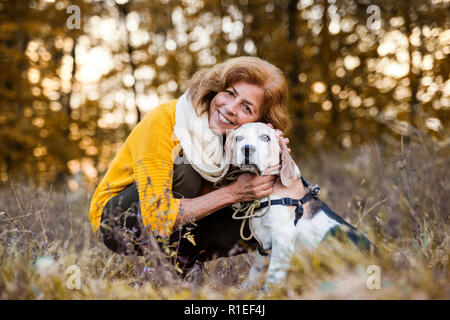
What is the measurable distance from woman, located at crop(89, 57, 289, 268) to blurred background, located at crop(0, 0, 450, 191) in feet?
21.9

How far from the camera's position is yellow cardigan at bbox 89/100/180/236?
8.23ft

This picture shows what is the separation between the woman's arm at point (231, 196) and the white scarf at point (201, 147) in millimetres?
125

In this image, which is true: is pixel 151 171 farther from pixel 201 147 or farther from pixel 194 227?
pixel 194 227

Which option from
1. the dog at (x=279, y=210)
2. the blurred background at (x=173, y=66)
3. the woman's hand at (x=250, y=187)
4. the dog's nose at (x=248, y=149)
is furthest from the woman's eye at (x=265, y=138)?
the blurred background at (x=173, y=66)

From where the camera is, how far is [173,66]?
11.1m

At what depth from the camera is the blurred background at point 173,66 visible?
374 inches

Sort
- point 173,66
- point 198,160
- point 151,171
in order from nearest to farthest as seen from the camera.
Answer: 1. point 151,171
2. point 198,160
3. point 173,66

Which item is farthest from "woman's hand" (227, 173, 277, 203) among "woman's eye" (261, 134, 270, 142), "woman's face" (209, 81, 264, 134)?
"woman's face" (209, 81, 264, 134)

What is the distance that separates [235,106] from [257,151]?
1.37 feet

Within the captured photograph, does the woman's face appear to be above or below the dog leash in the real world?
above

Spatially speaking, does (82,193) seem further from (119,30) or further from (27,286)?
(119,30)

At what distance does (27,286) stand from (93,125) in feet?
33.5

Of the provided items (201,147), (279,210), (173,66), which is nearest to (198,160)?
(201,147)

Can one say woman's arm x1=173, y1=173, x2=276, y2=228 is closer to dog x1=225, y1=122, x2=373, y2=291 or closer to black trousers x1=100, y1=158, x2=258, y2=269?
dog x1=225, y1=122, x2=373, y2=291
